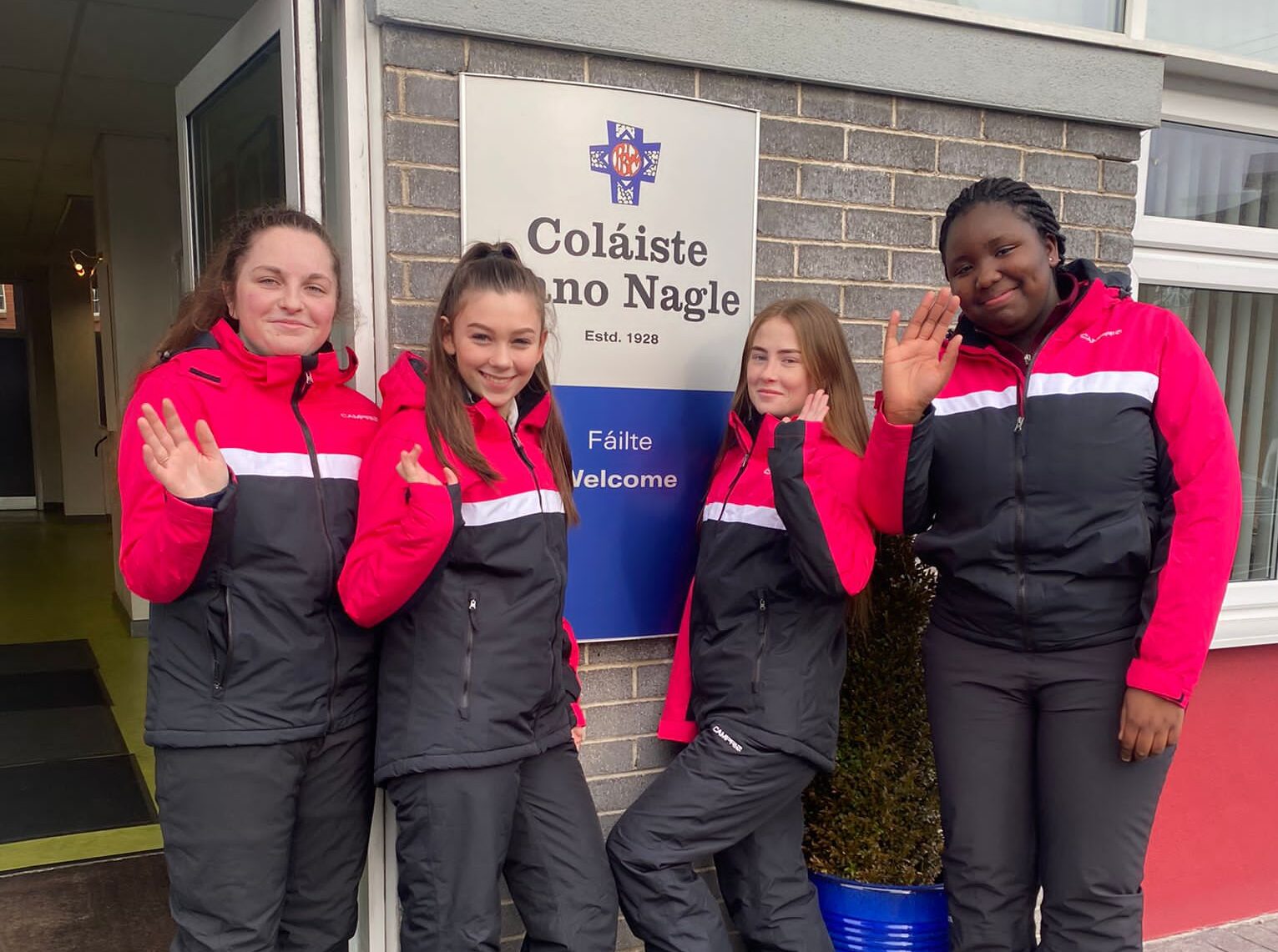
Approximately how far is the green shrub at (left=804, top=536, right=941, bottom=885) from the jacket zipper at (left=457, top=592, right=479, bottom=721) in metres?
1.08

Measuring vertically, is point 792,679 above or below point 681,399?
below

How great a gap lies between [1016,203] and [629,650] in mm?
1497

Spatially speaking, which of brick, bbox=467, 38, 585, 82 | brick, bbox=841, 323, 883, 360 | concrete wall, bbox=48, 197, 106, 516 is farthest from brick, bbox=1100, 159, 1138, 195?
concrete wall, bbox=48, 197, 106, 516

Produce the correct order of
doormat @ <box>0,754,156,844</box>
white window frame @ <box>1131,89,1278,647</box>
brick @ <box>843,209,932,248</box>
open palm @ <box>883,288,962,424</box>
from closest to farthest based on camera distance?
open palm @ <box>883,288,962,424</box>
brick @ <box>843,209,932,248</box>
white window frame @ <box>1131,89,1278,647</box>
doormat @ <box>0,754,156,844</box>

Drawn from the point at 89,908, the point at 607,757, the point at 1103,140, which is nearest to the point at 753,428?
the point at 607,757

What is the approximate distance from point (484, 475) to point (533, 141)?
96 cm

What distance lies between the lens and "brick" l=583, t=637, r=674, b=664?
2.64 metres

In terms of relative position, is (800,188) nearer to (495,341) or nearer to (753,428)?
(753,428)

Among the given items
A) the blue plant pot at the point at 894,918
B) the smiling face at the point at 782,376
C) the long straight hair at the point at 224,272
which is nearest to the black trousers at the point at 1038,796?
the blue plant pot at the point at 894,918

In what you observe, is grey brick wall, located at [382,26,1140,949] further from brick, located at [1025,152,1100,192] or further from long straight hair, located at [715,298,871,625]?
long straight hair, located at [715,298,871,625]

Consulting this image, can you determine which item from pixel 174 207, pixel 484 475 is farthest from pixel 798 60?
pixel 174 207

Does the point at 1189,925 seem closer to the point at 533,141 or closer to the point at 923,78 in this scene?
the point at 923,78

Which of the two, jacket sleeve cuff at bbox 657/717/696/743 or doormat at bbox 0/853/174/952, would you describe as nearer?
jacket sleeve cuff at bbox 657/717/696/743

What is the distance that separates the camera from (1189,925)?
3334 millimetres
